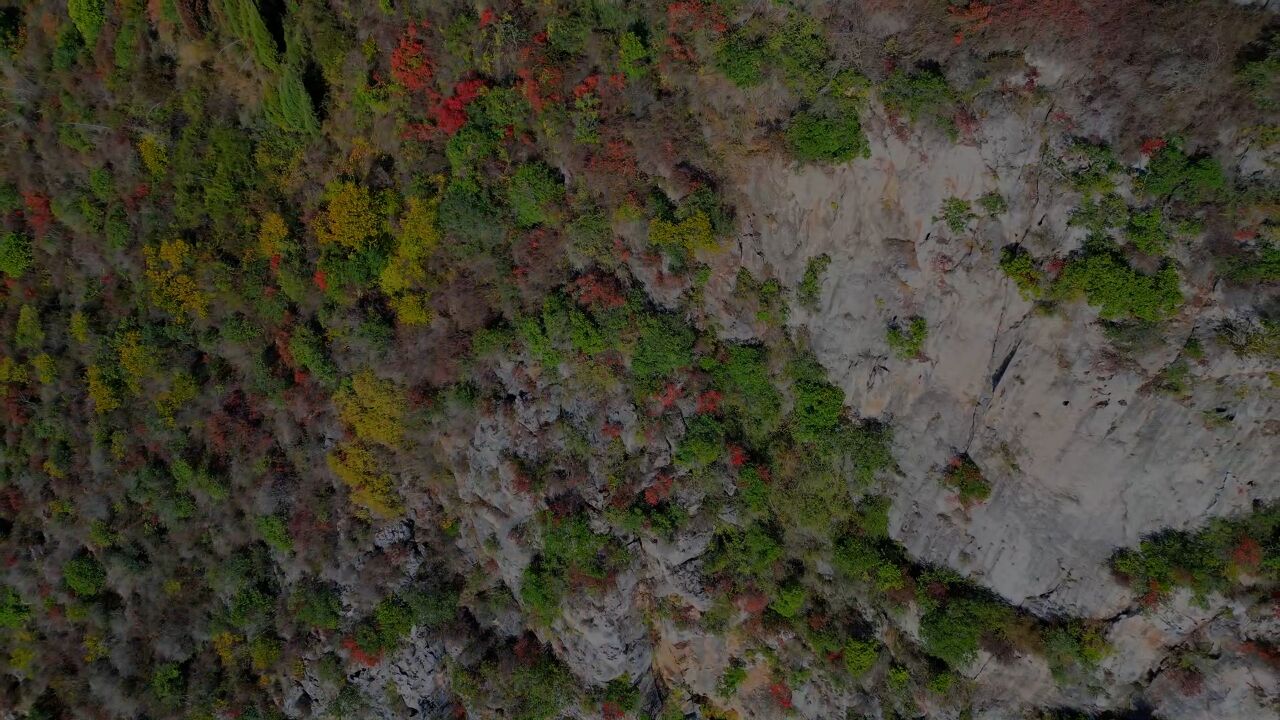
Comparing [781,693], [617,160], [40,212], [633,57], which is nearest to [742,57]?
[633,57]

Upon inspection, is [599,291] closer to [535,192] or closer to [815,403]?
[535,192]

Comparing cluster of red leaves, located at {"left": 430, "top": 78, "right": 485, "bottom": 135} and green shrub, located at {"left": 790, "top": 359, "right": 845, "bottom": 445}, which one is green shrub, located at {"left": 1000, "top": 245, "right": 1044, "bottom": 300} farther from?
cluster of red leaves, located at {"left": 430, "top": 78, "right": 485, "bottom": 135}

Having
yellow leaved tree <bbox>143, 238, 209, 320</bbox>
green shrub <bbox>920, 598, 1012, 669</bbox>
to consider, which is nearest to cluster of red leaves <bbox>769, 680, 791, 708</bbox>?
green shrub <bbox>920, 598, 1012, 669</bbox>

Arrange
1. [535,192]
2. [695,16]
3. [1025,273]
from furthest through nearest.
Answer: [535,192] → [695,16] → [1025,273]

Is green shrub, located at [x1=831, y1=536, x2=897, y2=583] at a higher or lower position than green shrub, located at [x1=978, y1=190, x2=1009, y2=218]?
lower

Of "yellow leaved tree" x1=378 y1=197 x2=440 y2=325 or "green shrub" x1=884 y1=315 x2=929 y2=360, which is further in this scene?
"yellow leaved tree" x1=378 y1=197 x2=440 y2=325

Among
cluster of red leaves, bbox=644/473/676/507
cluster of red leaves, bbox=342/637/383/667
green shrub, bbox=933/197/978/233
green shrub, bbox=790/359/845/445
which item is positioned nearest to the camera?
green shrub, bbox=933/197/978/233
